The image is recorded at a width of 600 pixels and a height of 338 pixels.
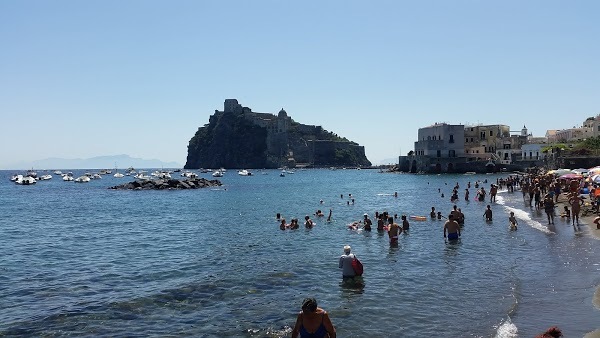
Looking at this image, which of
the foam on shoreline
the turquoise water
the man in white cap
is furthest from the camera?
the foam on shoreline

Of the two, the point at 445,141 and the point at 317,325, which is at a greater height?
the point at 445,141

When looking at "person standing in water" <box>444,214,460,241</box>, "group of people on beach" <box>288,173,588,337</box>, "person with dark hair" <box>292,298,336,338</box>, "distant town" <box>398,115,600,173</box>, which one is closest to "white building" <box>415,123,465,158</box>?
"distant town" <box>398,115,600,173</box>

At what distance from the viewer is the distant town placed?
347ft

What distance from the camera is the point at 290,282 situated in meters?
16.7

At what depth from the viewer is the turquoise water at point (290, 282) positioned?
12.2 m

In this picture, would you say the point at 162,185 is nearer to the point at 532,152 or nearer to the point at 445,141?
the point at 445,141

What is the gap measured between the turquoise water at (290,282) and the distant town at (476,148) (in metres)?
80.8

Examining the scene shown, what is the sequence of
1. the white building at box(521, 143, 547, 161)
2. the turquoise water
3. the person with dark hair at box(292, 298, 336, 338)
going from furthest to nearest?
1. the white building at box(521, 143, 547, 161)
2. the turquoise water
3. the person with dark hair at box(292, 298, 336, 338)

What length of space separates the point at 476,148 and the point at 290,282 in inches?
4184

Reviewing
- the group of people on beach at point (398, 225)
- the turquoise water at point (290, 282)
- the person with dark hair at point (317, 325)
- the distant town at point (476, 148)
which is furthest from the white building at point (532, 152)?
the person with dark hair at point (317, 325)

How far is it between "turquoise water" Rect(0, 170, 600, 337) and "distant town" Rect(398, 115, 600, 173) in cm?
8076

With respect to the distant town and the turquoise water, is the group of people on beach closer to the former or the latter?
the turquoise water

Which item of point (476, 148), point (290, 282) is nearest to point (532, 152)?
point (476, 148)

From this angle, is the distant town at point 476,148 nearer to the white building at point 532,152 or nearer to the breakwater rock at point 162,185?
the white building at point 532,152
